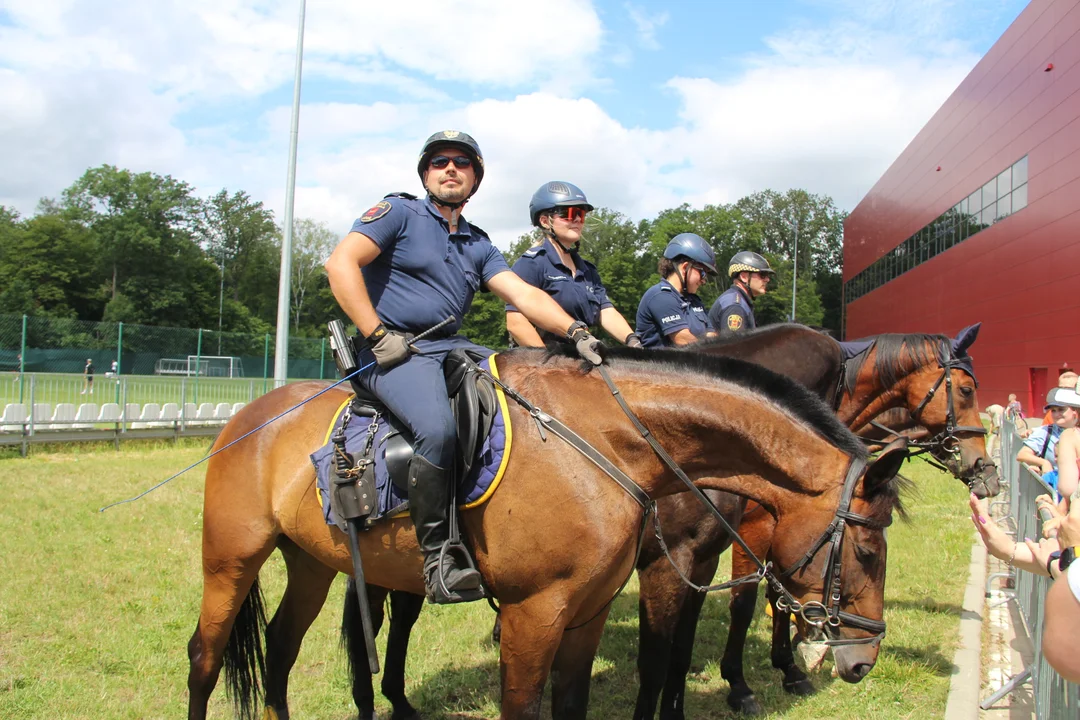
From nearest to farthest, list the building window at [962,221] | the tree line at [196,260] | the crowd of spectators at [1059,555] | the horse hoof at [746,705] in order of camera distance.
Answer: the crowd of spectators at [1059,555], the horse hoof at [746,705], the building window at [962,221], the tree line at [196,260]

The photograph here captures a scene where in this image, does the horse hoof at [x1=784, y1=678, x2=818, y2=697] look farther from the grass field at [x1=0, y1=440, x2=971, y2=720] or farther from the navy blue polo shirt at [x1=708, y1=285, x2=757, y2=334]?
the navy blue polo shirt at [x1=708, y1=285, x2=757, y2=334]

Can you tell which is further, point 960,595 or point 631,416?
point 960,595

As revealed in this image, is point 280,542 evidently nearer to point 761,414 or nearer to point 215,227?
point 761,414

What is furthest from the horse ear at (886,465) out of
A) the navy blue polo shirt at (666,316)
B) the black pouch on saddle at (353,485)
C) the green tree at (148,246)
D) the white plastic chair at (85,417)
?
the green tree at (148,246)

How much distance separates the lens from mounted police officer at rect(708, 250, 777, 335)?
243 inches

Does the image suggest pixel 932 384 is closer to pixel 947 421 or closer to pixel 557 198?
pixel 947 421

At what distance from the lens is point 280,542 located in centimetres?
416

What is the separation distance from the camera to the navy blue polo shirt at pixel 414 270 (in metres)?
3.55

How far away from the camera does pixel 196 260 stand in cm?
6600

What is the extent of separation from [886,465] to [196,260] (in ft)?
232

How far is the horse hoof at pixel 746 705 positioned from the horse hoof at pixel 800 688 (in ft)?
1.25

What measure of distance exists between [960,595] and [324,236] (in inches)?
2875

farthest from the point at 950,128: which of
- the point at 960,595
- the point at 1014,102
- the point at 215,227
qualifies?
the point at 215,227

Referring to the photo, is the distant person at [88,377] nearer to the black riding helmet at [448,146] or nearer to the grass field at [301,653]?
the grass field at [301,653]
